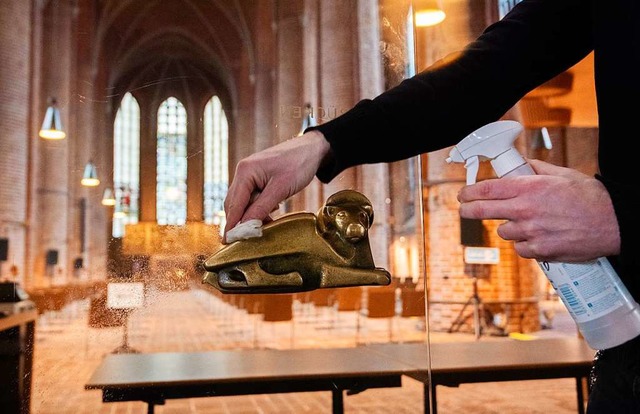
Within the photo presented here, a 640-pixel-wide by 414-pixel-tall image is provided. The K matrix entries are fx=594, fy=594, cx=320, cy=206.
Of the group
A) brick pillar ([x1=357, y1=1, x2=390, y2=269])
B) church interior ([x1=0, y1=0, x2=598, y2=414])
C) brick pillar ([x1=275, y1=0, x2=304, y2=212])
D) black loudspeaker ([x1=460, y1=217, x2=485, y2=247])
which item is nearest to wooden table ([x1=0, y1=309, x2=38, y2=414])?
church interior ([x1=0, y1=0, x2=598, y2=414])

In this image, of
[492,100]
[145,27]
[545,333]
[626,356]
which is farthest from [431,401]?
[545,333]

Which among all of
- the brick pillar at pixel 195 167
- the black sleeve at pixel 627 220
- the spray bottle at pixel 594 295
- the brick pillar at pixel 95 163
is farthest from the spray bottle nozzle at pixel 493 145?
the brick pillar at pixel 95 163

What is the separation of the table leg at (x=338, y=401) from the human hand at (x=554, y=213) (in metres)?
0.49

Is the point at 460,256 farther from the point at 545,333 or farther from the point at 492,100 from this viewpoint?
the point at 492,100

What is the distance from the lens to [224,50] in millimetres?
907

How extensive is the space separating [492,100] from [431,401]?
1.61ft

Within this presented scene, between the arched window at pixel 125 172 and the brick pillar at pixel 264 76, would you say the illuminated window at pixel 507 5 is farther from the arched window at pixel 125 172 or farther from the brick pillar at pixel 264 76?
the arched window at pixel 125 172

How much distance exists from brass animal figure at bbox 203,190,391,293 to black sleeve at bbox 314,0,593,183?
0.05 meters

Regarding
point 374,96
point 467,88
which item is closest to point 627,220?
point 467,88

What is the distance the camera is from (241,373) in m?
0.94

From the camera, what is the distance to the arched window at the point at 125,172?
30.2 inches

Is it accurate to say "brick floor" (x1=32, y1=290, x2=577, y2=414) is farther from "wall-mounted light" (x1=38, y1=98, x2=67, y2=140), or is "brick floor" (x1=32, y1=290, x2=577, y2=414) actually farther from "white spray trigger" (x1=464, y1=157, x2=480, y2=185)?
"white spray trigger" (x1=464, y1=157, x2=480, y2=185)

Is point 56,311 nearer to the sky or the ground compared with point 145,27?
nearer to the ground

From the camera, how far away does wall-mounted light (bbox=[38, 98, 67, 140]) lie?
77 cm
